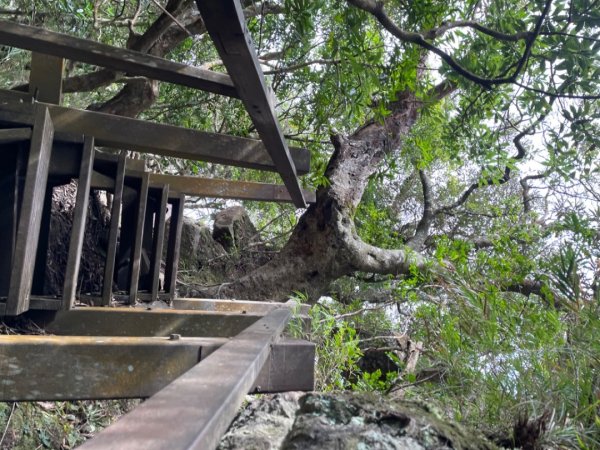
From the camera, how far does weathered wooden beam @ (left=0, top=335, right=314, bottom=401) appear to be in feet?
6.25

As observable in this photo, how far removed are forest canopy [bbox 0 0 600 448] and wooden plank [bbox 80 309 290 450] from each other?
4.38 feet

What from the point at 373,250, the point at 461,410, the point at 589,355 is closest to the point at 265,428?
the point at 461,410

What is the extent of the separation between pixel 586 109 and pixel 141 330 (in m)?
3.56

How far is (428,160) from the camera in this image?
7.20 m

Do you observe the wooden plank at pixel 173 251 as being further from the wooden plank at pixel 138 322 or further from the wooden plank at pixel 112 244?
the wooden plank at pixel 138 322

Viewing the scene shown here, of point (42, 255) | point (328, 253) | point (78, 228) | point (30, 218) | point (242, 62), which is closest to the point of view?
point (242, 62)

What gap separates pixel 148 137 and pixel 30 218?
3.04ft

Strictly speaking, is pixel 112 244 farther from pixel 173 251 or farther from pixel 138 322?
pixel 173 251

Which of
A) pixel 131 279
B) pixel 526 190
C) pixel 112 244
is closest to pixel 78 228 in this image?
pixel 112 244

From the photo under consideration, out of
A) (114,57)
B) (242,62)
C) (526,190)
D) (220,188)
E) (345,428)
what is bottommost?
(345,428)

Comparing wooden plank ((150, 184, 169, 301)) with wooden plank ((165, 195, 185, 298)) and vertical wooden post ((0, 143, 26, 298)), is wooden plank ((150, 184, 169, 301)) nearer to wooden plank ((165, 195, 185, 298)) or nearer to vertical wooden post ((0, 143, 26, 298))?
wooden plank ((165, 195, 185, 298))

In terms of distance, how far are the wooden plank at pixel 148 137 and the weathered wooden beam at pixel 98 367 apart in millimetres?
1682

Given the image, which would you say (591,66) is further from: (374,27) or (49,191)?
(49,191)

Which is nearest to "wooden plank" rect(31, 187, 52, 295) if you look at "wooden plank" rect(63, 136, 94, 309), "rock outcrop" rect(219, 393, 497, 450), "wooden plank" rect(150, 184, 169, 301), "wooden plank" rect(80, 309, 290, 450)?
"wooden plank" rect(63, 136, 94, 309)
